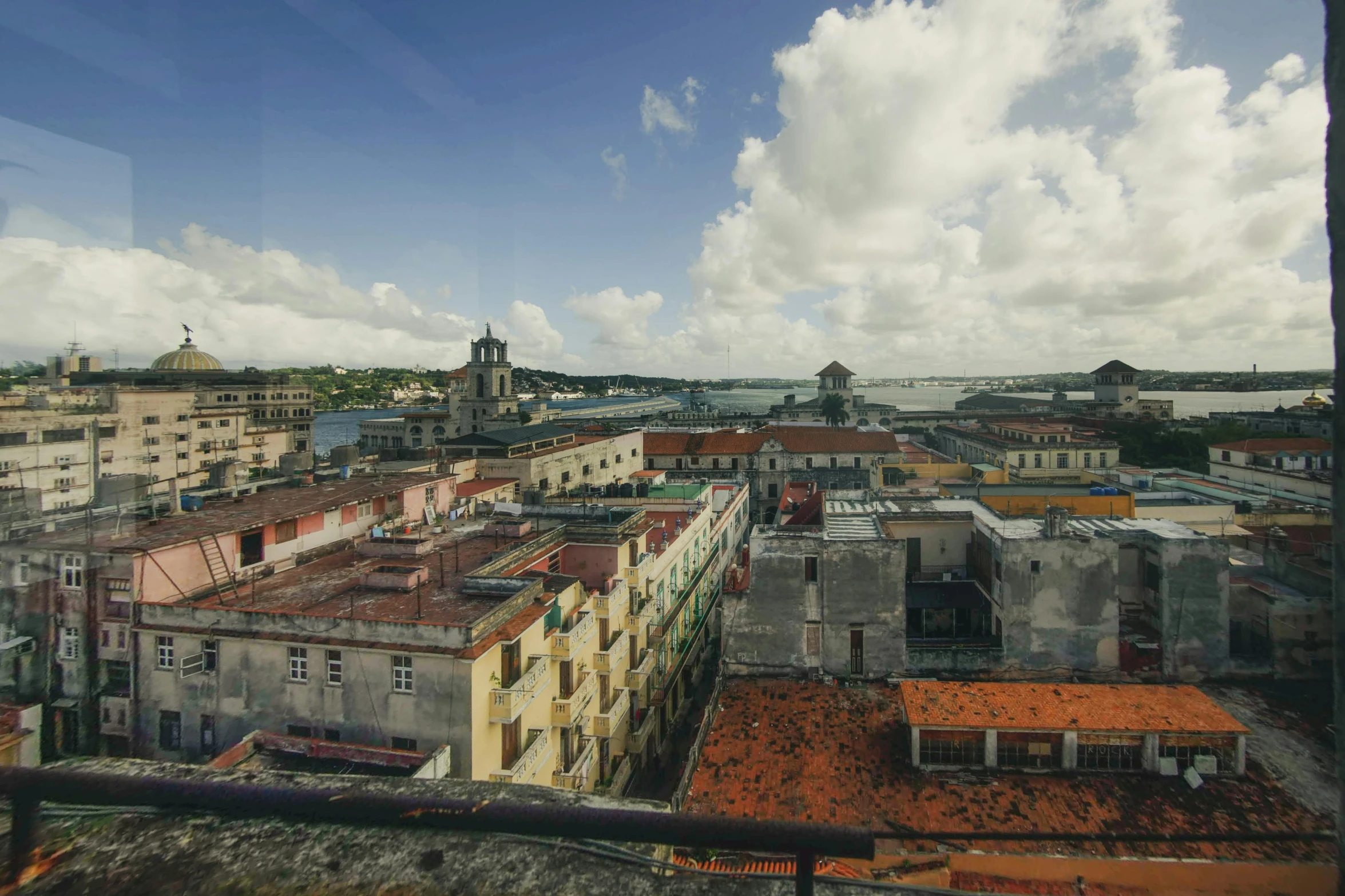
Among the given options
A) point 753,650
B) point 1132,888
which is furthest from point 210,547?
point 1132,888

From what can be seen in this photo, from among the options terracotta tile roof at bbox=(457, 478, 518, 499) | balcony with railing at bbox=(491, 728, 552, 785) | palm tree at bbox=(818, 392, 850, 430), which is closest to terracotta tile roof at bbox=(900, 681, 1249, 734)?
balcony with railing at bbox=(491, 728, 552, 785)

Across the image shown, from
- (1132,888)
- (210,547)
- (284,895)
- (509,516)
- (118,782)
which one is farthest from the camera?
(509,516)

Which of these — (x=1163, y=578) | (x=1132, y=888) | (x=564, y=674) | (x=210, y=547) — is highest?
(x=210, y=547)

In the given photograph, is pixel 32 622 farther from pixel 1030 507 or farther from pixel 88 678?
pixel 1030 507

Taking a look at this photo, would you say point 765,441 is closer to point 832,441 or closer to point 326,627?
point 832,441

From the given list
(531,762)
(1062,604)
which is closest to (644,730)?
(531,762)

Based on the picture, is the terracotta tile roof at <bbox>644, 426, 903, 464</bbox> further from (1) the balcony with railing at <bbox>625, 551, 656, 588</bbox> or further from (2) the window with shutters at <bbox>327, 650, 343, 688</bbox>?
(2) the window with shutters at <bbox>327, 650, 343, 688</bbox>

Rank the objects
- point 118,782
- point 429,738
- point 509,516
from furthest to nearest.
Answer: point 509,516 < point 429,738 < point 118,782
